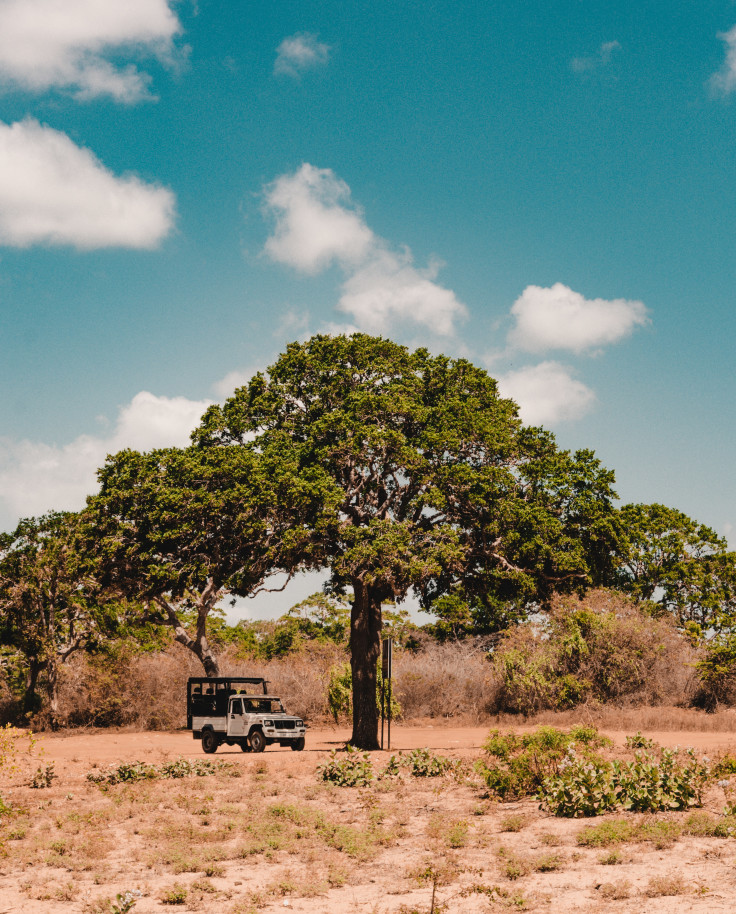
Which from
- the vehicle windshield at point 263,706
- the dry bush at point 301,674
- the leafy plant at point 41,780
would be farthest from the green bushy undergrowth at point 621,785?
the dry bush at point 301,674

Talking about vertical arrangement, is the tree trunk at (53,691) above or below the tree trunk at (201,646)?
below

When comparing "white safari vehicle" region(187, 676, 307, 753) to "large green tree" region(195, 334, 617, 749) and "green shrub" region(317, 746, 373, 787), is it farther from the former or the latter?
"green shrub" region(317, 746, 373, 787)

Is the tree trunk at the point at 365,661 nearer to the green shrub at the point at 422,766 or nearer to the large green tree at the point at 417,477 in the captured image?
the large green tree at the point at 417,477

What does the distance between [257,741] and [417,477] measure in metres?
9.55

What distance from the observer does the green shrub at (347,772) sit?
53.5ft

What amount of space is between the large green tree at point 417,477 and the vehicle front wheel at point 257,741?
10.8 ft

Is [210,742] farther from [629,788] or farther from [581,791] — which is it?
[629,788]

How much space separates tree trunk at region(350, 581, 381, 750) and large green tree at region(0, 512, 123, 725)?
50.5 feet

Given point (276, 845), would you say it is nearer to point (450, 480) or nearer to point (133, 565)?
point (450, 480)

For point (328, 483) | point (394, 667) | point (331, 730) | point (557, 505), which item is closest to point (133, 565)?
point (328, 483)

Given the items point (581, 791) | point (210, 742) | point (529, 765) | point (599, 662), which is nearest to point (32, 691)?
point (210, 742)

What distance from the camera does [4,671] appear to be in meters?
37.3

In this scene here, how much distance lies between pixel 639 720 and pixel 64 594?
2315cm

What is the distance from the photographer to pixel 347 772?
16.5m
